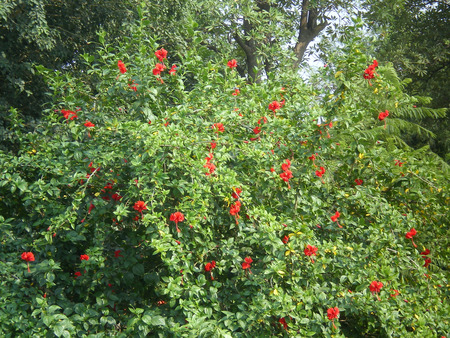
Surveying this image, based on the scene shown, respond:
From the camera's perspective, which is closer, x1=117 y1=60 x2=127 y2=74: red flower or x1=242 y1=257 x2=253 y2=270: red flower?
x1=242 y1=257 x2=253 y2=270: red flower

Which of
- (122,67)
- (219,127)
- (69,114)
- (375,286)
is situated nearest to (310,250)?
(375,286)

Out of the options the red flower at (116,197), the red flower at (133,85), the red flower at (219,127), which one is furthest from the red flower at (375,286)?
the red flower at (133,85)

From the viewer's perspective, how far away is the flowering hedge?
2637mm

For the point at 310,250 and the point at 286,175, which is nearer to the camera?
the point at 310,250

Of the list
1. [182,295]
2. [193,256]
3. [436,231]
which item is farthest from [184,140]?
[436,231]

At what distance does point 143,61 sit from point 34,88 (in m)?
5.48

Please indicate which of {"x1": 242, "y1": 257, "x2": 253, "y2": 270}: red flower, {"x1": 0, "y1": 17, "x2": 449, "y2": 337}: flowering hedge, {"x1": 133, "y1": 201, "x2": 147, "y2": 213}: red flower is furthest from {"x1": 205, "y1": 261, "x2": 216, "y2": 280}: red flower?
{"x1": 133, "y1": 201, "x2": 147, "y2": 213}: red flower

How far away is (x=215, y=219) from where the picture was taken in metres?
2.91

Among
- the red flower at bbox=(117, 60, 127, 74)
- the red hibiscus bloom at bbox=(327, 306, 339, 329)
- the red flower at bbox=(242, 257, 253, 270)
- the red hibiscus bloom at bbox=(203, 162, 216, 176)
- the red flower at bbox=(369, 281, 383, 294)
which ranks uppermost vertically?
the red flower at bbox=(117, 60, 127, 74)

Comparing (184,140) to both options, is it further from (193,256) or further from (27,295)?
(27,295)

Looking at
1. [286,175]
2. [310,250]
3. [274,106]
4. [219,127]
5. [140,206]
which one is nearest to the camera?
[140,206]

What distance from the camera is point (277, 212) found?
316 cm

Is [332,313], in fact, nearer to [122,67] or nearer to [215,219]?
[215,219]

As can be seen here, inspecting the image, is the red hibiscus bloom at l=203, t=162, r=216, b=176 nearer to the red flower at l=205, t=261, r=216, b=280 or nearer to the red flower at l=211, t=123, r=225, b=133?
the red flower at l=211, t=123, r=225, b=133
